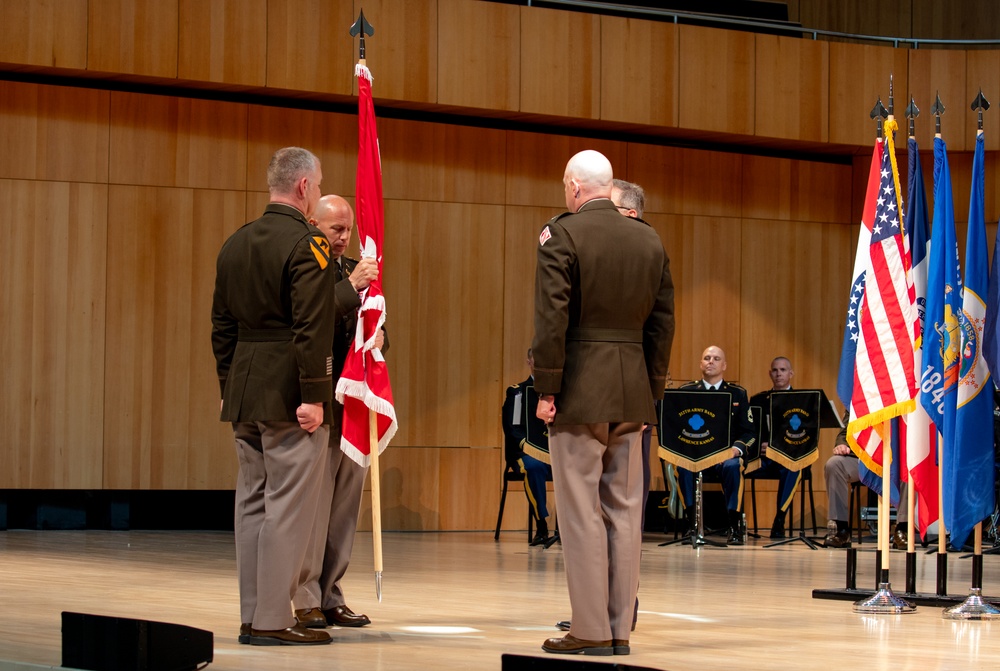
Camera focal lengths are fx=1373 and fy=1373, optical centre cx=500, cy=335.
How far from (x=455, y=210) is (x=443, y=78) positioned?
1079 millimetres

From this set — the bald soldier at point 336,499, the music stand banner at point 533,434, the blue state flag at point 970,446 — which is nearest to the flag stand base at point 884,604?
the blue state flag at point 970,446

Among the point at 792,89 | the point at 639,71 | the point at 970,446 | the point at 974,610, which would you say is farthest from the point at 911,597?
the point at 792,89

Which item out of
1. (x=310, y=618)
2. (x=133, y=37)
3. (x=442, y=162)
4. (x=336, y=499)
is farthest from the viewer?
(x=442, y=162)

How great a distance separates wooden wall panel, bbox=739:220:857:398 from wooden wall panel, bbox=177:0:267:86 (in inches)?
173

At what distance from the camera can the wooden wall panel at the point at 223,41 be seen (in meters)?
9.41

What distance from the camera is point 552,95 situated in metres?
10.4

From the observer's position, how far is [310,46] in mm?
9711

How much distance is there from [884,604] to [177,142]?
6.26 meters

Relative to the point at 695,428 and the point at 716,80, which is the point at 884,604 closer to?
the point at 695,428

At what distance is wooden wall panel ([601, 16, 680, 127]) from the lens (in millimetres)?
10602

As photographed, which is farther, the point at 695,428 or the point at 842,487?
the point at 842,487

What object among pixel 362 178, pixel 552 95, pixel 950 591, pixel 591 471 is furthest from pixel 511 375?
pixel 591 471

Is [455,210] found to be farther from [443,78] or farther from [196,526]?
[196,526]

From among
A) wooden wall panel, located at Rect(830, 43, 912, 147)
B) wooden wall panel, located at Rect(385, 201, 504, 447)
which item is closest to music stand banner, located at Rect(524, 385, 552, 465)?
wooden wall panel, located at Rect(385, 201, 504, 447)
